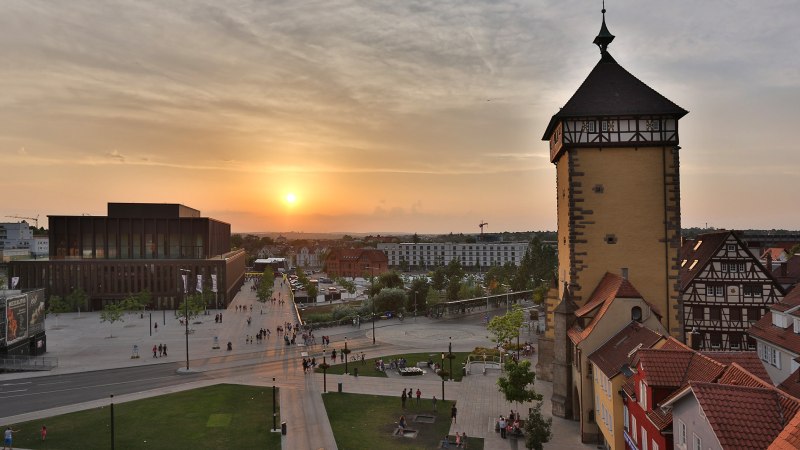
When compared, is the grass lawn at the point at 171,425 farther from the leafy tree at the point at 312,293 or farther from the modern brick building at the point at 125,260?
the leafy tree at the point at 312,293

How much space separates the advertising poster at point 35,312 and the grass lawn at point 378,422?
123 ft

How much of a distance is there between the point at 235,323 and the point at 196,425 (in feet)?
172

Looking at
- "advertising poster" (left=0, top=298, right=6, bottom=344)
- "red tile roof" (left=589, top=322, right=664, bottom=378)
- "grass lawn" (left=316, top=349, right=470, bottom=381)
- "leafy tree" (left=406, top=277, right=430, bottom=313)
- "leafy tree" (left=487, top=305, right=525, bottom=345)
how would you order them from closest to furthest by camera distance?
"red tile roof" (left=589, top=322, right=664, bottom=378), "grass lawn" (left=316, top=349, right=470, bottom=381), "advertising poster" (left=0, top=298, right=6, bottom=344), "leafy tree" (left=487, top=305, right=525, bottom=345), "leafy tree" (left=406, top=277, right=430, bottom=313)

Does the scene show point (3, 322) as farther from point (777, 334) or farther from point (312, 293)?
point (777, 334)

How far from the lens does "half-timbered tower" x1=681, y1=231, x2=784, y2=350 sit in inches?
2106

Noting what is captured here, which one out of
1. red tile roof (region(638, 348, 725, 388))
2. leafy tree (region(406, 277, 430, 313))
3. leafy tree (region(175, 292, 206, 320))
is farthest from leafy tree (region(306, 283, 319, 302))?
red tile roof (region(638, 348, 725, 388))

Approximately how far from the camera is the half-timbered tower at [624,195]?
130 ft

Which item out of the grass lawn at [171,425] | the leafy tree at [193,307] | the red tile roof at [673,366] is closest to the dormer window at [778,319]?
the red tile roof at [673,366]

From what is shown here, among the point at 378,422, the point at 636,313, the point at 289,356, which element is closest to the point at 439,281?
the point at 289,356

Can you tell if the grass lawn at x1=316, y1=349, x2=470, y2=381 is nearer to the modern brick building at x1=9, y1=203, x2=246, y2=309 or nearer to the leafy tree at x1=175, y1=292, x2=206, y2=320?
the leafy tree at x1=175, y1=292, x2=206, y2=320

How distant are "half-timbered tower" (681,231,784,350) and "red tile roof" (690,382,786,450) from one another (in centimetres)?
3947

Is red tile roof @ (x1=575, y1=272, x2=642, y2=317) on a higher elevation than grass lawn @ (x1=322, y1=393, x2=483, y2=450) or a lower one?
higher

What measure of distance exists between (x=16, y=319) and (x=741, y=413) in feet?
210

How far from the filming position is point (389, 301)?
9281 centimetres
